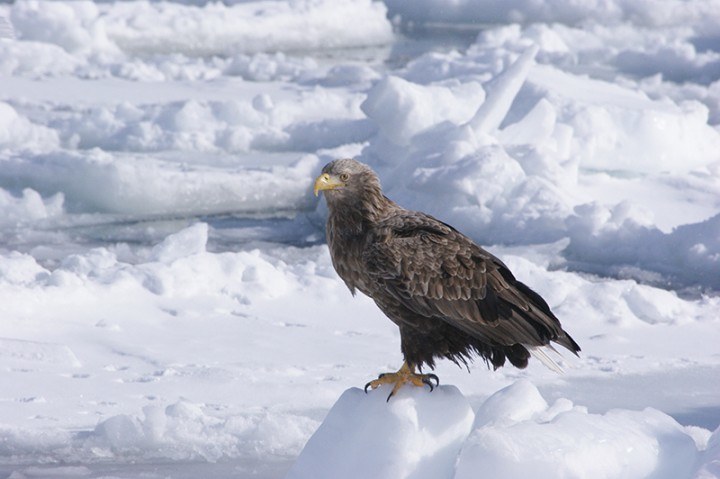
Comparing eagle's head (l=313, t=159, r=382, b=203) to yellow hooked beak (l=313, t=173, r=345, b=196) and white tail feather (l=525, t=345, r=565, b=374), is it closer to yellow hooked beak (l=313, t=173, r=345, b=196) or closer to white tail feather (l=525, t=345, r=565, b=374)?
yellow hooked beak (l=313, t=173, r=345, b=196)

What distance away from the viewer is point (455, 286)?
3775 mm

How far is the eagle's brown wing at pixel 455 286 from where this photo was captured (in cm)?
374

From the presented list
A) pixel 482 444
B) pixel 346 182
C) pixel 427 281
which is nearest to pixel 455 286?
pixel 427 281

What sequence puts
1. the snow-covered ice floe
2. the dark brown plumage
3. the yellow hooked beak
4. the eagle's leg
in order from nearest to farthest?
the snow-covered ice floe, the eagle's leg, the dark brown plumage, the yellow hooked beak

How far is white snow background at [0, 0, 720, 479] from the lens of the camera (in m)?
3.66

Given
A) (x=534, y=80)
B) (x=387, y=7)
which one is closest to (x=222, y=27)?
(x=387, y=7)

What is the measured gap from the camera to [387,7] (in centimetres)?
2233

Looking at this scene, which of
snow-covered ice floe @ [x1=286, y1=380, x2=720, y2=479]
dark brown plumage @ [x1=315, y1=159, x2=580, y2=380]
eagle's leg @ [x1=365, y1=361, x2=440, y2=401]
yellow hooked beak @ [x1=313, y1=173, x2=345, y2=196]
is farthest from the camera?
yellow hooked beak @ [x1=313, y1=173, x2=345, y2=196]

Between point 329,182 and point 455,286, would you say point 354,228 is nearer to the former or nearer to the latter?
point 329,182

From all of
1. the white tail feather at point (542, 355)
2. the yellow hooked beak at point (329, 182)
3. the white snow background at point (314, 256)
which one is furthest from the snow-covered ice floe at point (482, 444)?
the yellow hooked beak at point (329, 182)

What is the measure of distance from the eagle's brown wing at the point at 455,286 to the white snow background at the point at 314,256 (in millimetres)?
236

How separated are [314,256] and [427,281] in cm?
424

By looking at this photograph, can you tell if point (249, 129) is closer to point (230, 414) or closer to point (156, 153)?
point (156, 153)

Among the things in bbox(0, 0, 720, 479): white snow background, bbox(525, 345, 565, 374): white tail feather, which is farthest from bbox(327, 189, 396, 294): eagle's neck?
bbox(525, 345, 565, 374): white tail feather
